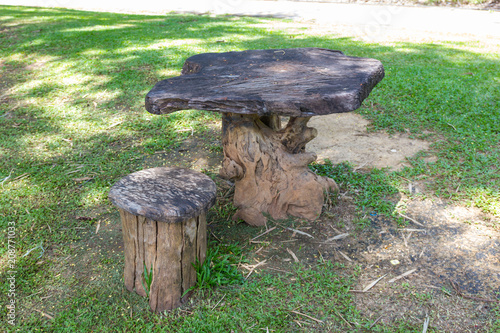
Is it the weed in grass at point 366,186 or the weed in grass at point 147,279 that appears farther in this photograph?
the weed in grass at point 366,186

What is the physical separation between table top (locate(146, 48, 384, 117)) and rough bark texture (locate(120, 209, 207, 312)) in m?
0.77

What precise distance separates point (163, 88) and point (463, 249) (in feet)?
8.30

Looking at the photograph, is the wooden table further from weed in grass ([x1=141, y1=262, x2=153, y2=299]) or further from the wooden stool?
weed in grass ([x1=141, y1=262, x2=153, y2=299])

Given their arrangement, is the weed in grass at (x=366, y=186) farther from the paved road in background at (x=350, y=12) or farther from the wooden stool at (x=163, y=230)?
the paved road in background at (x=350, y=12)

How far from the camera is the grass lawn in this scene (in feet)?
8.67

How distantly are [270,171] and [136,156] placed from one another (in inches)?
73.1

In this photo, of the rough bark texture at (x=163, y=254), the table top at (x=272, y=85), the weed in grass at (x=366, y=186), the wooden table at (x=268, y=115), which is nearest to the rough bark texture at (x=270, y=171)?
the wooden table at (x=268, y=115)

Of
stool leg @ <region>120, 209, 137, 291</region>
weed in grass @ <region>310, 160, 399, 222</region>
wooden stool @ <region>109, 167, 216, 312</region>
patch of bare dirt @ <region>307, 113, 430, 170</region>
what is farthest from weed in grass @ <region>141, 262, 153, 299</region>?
patch of bare dirt @ <region>307, 113, 430, 170</region>

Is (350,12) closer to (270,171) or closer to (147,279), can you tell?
(270,171)

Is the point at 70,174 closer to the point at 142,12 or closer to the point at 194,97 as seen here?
the point at 194,97

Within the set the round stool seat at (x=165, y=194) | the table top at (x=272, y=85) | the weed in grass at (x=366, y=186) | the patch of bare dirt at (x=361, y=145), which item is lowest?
the weed in grass at (x=366, y=186)

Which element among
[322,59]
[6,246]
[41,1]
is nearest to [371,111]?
[322,59]

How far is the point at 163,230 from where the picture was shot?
8.13ft

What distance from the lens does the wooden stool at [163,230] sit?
95.5 inches
